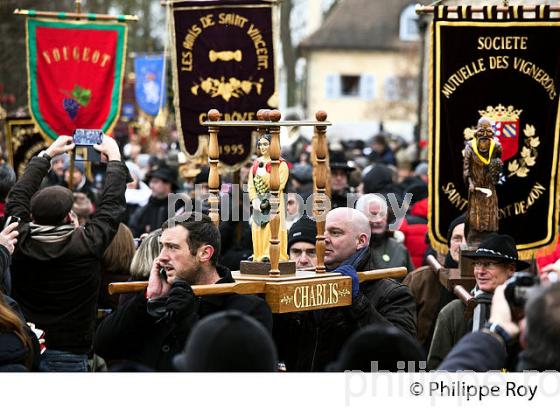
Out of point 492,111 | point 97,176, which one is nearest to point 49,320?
point 492,111

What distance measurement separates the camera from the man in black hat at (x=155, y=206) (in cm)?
1223

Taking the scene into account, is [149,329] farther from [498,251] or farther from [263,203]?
[498,251]

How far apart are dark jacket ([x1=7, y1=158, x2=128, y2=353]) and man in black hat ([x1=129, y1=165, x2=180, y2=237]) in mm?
4769

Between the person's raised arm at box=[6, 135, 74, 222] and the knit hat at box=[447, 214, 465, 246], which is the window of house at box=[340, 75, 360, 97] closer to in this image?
the knit hat at box=[447, 214, 465, 246]

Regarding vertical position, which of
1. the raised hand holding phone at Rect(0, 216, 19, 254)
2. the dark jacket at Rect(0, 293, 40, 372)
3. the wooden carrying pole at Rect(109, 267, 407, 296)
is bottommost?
the dark jacket at Rect(0, 293, 40, 372)

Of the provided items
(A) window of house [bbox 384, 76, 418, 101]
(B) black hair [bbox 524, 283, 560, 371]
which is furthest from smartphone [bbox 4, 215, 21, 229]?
(A) window of house [bbox 384, 76, 418, 101]

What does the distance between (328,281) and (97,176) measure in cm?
932

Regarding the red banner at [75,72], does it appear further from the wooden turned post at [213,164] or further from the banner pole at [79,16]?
the wooden turned post at [213,164]

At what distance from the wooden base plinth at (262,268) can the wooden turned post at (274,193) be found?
2.0 inches

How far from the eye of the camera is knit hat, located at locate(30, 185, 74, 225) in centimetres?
732

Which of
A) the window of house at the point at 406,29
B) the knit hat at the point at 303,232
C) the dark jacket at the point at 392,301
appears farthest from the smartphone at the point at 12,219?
the window of house at the point at 406,29

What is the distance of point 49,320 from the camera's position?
24.0 feet

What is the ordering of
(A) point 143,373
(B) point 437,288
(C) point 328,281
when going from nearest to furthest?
(A) point 143,373
(C) point 328,281
(B) point 437,288

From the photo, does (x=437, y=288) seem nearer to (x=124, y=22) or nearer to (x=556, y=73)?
(x=556, y=73)
